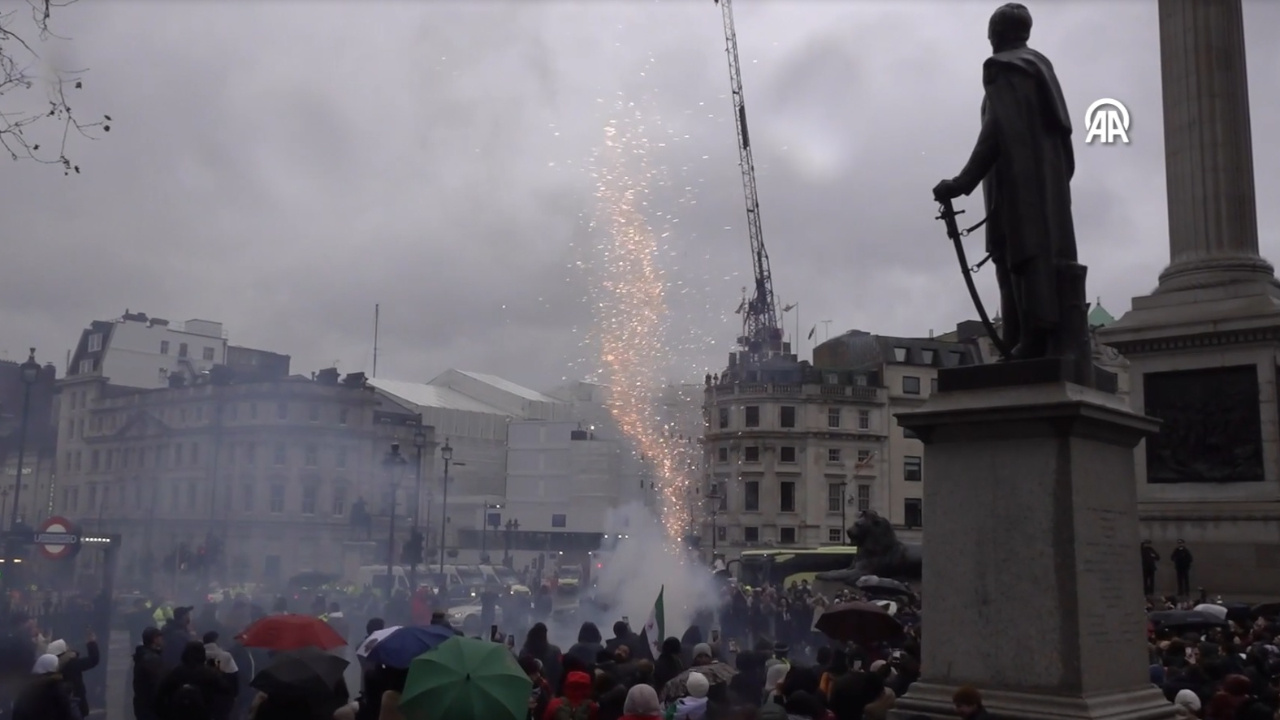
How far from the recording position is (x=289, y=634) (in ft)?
35.3

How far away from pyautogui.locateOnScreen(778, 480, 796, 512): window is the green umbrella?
7838 centimetres

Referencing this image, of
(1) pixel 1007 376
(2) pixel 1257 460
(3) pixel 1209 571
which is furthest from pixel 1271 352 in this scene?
(1) pixel 1007 376

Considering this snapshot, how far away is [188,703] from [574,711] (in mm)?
2772

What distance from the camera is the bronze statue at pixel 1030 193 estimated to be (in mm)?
7820

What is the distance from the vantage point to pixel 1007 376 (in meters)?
7.66

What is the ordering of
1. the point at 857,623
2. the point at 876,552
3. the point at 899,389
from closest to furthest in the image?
the point at 857,623 → the point at 876,552 → the point at 899,389

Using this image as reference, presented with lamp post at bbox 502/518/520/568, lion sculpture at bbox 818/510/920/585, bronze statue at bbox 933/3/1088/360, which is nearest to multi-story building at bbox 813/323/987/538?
lamp post at bbox 502/518/520/568

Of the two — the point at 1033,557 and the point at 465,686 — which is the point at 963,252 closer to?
the point at 1033,557

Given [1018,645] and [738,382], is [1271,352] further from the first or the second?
[738,382]

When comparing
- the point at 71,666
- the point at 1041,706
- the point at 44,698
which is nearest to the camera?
the point at 1041,706

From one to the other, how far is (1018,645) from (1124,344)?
16.2 metres

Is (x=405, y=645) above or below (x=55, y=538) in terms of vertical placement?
below

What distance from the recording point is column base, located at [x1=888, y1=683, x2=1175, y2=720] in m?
6.77

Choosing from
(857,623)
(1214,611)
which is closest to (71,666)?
(857,623)
